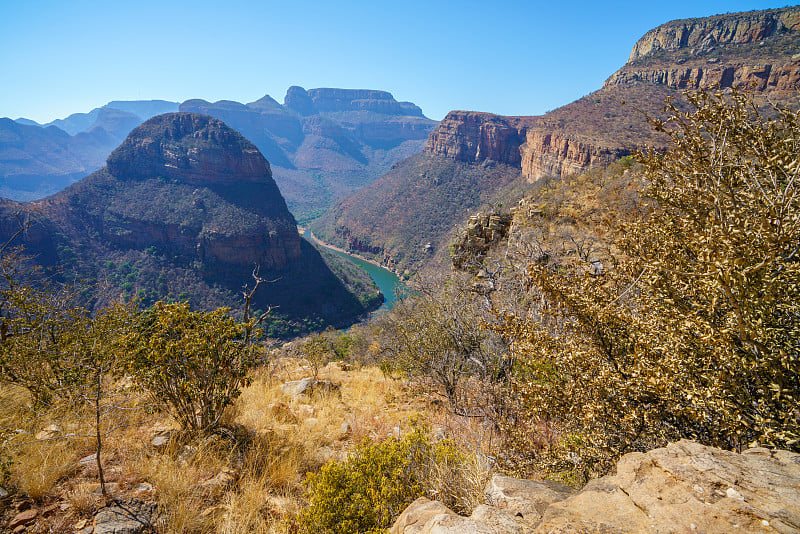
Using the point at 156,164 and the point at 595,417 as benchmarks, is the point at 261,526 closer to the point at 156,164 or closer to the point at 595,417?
the point at 595,417

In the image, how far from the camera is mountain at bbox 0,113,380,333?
39406 mm

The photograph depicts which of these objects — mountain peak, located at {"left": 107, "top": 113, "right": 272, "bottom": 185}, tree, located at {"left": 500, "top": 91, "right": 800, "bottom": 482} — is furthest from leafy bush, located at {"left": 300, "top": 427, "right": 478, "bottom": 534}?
mountain peak, located at {"left": 107, "top": 113, "right": 272, "bottom": 185}

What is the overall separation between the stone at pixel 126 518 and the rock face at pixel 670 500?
7.06 feet

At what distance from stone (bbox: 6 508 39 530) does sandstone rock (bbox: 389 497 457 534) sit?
273cm

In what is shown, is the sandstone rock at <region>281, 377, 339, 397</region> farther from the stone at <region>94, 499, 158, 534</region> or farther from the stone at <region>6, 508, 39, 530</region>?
the stone at <region>6, 508, 39, 530</region>

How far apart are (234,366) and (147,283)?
46.9 m

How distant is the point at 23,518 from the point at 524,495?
3.63m

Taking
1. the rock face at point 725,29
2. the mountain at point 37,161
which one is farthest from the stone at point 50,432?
the mountain at point 37,161

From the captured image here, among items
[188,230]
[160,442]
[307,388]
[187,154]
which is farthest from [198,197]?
[160,442]

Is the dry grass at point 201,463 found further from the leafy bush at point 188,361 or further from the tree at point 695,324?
the tree at point 695,324

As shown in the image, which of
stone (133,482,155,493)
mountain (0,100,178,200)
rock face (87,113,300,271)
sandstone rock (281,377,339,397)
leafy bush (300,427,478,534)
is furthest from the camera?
mountain (0,100,178,200)

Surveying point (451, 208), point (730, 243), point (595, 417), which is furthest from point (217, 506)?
point (451, 208)

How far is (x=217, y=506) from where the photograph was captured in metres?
2.81

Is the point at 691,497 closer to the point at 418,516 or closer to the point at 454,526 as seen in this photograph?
the point at 454,526
